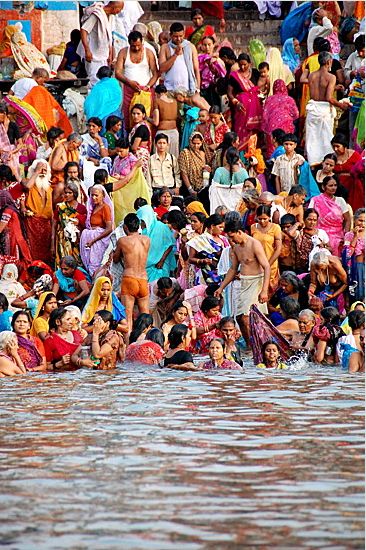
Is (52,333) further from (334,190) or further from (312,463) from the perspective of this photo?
(312,463)

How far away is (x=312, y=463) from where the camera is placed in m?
7.80

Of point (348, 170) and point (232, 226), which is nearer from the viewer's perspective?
point (232, 226)

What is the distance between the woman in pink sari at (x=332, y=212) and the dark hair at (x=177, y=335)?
8.44ft

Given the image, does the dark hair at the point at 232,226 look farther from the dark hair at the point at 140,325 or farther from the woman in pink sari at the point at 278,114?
the woman in pink sari at the point at 278,114

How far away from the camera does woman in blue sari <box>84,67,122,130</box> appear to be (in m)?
16.1

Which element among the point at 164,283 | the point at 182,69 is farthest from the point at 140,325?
the point at 182,69

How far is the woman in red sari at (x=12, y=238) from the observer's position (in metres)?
14.6

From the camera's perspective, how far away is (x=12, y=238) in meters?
14.6

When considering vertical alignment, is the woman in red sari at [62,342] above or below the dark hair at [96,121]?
below

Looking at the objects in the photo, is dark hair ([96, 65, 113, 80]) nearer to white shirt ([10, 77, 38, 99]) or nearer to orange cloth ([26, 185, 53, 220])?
white shirt ([10, 77, 38, 99])

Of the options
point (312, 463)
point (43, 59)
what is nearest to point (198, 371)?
point (312, 463)

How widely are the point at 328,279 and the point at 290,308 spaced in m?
0.62

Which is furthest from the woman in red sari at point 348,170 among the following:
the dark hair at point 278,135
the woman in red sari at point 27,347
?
the woman in red sari at point 27,347

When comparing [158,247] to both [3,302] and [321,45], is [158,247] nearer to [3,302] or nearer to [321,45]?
[3,302]
